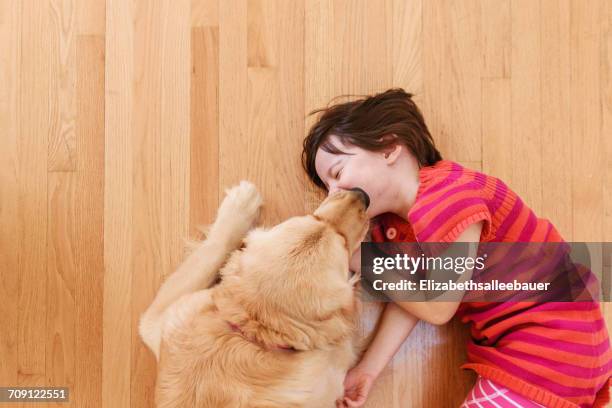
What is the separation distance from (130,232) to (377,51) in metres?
0.98

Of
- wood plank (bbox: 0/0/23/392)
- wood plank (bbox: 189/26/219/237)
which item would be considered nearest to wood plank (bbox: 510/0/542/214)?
wood plank (bbox: 189/26/219/237)

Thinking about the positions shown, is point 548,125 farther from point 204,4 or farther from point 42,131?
point 42,131

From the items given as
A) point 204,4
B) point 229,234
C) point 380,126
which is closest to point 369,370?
point 229,234

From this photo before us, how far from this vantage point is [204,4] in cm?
153

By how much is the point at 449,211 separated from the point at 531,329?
1.39 feet

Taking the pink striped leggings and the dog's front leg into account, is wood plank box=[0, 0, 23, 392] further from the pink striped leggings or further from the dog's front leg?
the pink striped leggings

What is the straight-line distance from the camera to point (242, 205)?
56.9 inches

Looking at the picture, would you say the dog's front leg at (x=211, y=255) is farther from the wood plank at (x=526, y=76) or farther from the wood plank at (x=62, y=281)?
the wood plank at (x=526, y=76)

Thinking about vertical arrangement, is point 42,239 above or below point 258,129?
below

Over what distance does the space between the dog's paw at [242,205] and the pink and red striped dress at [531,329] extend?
1.54 feet

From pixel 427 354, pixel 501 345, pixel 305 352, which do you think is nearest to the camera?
pixel 305 352

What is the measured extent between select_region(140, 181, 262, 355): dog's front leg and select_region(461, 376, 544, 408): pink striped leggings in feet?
2.69

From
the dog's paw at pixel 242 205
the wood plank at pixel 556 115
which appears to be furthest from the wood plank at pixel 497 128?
the dog's paw at pixel 242 205

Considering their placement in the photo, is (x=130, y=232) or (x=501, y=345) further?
(x=130, y=232)
